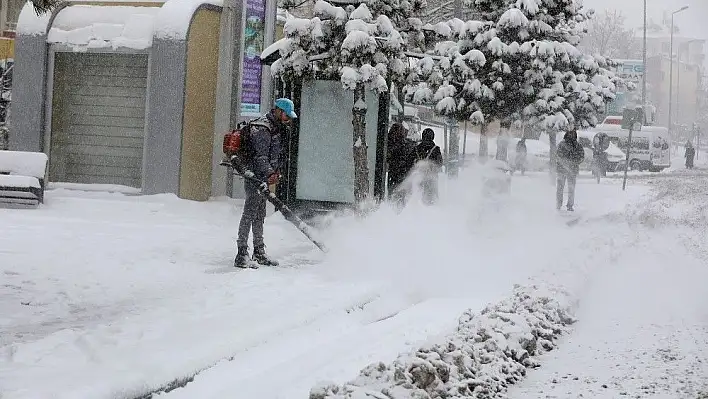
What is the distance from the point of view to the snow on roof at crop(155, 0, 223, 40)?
62.5ft

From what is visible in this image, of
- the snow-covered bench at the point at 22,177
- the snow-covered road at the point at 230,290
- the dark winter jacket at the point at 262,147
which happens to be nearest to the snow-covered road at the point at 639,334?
the snow-covered road at the point at 230,290

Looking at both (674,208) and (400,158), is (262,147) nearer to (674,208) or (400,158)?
(400,158)

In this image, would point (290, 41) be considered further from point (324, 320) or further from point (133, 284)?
point (324, 320)

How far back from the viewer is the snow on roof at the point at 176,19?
19047 mm

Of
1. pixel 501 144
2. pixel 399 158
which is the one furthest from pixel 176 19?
pixel 501 144

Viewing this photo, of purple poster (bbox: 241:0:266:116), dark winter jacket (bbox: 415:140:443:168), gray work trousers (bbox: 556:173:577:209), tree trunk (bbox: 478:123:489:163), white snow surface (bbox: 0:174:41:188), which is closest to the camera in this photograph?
dark winter jacket (bbox: 415:140:443:168)

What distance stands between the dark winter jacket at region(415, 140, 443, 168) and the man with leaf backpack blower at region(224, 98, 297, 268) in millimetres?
5380

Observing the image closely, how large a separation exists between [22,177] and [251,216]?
7.44 m

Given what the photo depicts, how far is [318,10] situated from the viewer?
14609mm

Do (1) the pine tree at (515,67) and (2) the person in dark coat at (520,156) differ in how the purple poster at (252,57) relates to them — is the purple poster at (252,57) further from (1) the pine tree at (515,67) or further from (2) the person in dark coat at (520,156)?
(2) the person in dark coat at (520,156)

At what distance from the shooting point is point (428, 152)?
53.4 ft

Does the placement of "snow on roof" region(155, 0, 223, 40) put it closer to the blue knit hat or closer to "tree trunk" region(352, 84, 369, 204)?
"tree trunk" region(352, 84, 369, 204)

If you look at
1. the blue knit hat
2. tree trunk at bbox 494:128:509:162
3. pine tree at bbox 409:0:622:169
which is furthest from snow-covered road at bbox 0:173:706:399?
tree trunk at bbox 494:128:509:162

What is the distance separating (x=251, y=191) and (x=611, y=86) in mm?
18398
